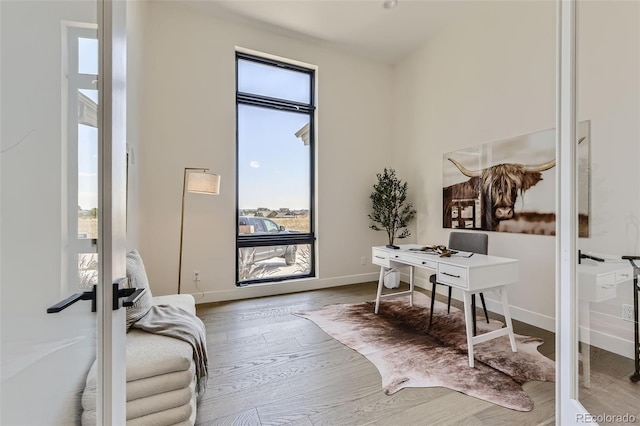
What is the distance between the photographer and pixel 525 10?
2.84 meters

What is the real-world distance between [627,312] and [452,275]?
3.17 ft

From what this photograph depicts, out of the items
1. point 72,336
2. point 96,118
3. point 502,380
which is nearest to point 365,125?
point 502,380

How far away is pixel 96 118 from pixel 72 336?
0.63 meters

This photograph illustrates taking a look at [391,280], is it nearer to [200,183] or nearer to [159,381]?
[200,183]

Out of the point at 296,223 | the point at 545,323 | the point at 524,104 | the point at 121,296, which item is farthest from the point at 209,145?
the point at 545,323

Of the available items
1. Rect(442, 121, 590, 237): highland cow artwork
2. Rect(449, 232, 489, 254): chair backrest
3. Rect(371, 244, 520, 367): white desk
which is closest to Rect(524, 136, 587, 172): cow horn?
Rect(442, 121, 590, 237): highland cow artwork

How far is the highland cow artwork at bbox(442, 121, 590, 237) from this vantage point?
8.87ft

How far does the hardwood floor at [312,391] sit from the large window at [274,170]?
136cm

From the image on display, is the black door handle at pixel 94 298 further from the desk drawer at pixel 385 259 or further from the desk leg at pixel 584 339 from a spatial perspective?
the desk drawer at pixel 385 259

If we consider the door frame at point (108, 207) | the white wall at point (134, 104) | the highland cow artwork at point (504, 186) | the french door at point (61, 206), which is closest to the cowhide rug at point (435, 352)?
the highland cow artwork at point (504, 186)

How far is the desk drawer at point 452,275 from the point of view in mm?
2066

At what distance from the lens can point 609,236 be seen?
122 cm

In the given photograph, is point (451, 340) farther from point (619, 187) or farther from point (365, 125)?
point (365, 125)

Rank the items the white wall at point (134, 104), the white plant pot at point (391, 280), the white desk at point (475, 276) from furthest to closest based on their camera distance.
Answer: the white plant pot at point (391, 280), the white wall at point (134, 104), the white desk at point (475, 276)
